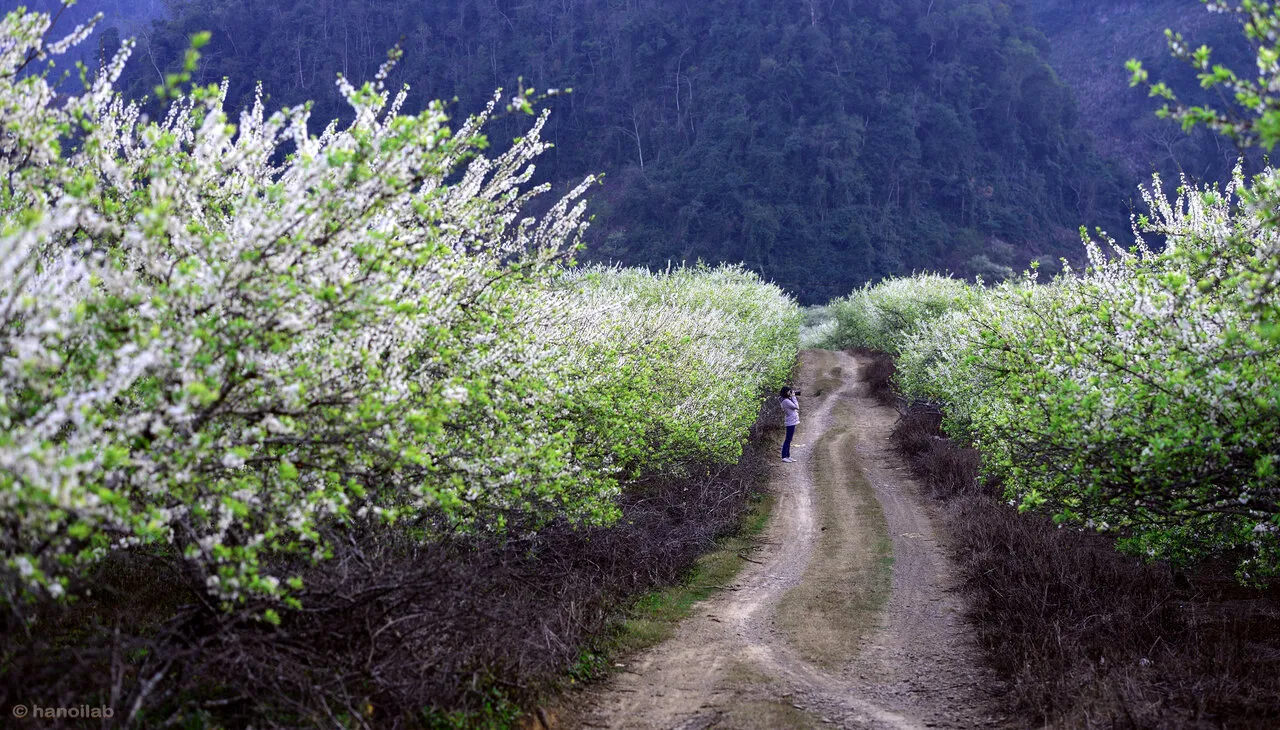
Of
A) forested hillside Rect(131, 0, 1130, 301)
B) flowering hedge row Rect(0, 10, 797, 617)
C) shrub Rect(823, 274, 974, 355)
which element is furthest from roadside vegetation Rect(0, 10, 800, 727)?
forested hillside Rect(131, 0, 1130, 301)

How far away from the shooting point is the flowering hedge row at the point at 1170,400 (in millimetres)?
6086

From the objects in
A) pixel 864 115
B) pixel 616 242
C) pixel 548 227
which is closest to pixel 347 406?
pixel 548 227

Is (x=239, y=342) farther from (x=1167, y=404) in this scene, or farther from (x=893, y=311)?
(x=893, y=311)

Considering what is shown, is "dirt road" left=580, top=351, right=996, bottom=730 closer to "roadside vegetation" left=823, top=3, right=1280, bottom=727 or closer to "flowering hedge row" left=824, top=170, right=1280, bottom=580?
"roadside vegetation" left=823, top=3, right=1280, bottom=727

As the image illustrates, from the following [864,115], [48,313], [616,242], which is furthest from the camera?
[864,115]

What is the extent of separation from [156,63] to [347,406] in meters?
109

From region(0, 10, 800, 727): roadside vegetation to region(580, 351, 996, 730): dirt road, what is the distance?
54.4 inches

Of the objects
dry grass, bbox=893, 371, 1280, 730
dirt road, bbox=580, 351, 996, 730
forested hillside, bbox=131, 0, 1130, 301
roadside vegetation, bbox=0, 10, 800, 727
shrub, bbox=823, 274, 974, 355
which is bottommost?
dirt road, bbox=580, 351, 996, 730

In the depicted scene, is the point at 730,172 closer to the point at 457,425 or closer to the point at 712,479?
the point at 712,479

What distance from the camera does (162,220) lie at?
439cm

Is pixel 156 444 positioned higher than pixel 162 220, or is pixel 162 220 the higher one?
pixel 162 220

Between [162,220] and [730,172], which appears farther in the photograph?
[730,172]

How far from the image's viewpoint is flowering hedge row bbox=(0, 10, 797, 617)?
4090mm

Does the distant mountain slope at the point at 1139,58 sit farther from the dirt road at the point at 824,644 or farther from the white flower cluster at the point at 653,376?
the dirt road at the point at 824,644
